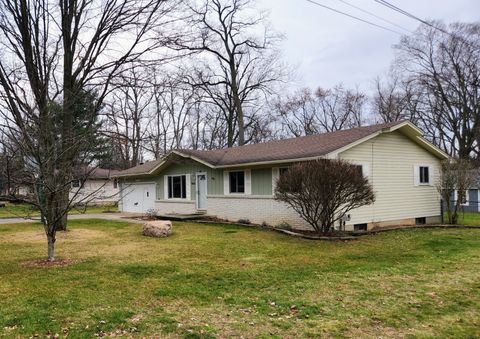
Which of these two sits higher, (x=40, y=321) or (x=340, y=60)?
(x=340, y=60)

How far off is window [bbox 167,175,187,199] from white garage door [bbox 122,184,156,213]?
63.8 inches

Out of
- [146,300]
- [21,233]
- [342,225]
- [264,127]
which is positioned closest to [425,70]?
[264,127]

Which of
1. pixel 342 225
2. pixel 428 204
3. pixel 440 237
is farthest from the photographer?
pixel 428 204

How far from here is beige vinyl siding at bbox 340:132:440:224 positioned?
47.0 feet

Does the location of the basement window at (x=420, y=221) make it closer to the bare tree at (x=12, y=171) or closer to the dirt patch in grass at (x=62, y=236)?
the dirt patch in grass at (x=62, y=236)

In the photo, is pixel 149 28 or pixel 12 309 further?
pixel 149 28

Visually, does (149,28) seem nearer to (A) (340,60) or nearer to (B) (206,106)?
(A) (340,60)

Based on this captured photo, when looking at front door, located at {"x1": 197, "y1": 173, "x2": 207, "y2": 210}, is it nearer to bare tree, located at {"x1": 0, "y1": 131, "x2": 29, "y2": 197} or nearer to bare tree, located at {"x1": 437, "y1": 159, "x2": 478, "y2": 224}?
bare tree, located at {"x1": 437, "y1": 159, "x2": 478, "y2": 224}

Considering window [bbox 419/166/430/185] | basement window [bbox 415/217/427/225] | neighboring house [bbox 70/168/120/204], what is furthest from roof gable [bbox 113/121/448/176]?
neighboring house [bbox 70/168/120/204]

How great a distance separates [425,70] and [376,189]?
971 inches

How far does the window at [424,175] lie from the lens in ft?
55.4

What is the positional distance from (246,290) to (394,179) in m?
10.9

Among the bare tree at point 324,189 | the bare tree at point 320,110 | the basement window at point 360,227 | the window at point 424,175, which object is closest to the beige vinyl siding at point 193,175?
the bare tree at point 324,189

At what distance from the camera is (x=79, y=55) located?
14.6 m
